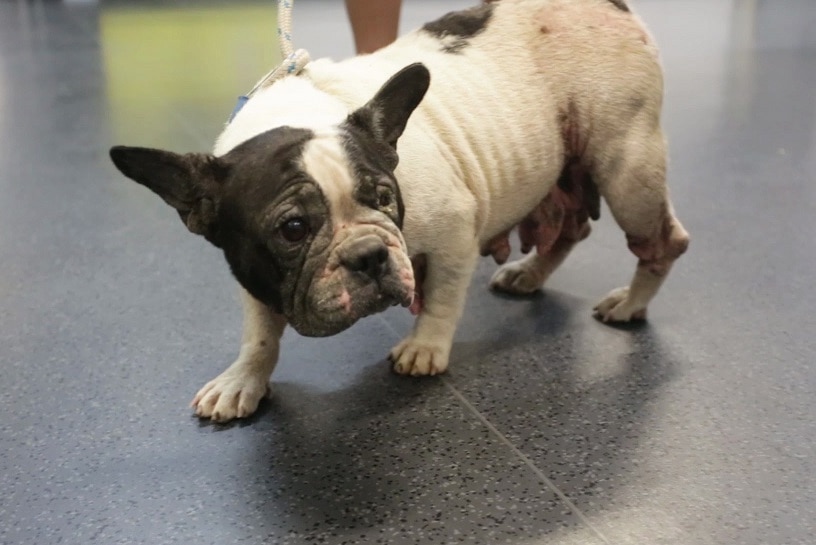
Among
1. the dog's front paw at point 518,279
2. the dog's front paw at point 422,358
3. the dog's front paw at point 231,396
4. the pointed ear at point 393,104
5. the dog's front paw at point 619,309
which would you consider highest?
the pointed ear at point 393,104

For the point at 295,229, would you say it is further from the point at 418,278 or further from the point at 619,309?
the point at 619,309

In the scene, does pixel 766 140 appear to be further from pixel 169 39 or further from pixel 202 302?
pixel 169 39

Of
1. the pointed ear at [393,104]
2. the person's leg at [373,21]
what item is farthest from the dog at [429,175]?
the person's leg at [373,21]

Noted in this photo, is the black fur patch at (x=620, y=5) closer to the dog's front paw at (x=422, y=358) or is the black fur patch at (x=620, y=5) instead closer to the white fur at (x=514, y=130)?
the white fur at (x=514, y=130)

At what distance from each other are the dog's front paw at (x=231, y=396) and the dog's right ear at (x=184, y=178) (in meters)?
0.29

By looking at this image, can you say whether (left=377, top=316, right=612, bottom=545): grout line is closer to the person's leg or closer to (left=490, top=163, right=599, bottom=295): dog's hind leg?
(left=490, top=163, right=599, bottom=295): dog's hind leg

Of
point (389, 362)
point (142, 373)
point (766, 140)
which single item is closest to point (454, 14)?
point (389, 362)

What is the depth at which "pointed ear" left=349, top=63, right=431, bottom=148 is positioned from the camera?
4.30ft

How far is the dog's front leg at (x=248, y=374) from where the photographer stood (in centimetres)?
146

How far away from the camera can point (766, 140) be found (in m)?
2.95

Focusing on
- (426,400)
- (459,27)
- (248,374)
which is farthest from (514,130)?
(248,374)

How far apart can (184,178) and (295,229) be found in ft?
0.56

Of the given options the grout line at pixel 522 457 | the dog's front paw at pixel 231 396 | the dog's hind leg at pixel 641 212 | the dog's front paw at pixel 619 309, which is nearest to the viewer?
the grout line at pixel 522 457

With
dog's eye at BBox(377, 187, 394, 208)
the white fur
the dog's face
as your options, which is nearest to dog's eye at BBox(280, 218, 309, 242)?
the dog's face
